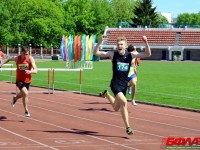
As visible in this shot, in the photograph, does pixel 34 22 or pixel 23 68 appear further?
pixel 34 22

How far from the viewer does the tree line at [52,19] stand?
9362 cm

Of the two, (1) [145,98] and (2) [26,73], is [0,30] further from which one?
(2) [26,73]

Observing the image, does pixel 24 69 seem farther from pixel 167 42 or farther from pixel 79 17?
pixel 79 17

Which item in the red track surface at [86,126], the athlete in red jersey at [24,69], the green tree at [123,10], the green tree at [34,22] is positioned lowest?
the red track surface at [86,126]

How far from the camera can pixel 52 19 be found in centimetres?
9894

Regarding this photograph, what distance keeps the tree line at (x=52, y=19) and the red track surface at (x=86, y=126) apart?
243ft

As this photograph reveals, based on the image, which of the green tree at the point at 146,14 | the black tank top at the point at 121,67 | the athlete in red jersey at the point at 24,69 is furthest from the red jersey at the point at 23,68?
the green tree at the point at 146,14

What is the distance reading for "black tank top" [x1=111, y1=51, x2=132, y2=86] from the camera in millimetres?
11922

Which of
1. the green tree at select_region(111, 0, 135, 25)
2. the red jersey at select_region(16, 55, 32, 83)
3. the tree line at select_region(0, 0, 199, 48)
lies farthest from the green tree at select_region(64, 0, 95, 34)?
the red jersey at select_region(16, 55, 32, 83)

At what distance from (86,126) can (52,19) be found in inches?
3402

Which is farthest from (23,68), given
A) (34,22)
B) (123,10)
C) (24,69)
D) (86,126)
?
(123,10)

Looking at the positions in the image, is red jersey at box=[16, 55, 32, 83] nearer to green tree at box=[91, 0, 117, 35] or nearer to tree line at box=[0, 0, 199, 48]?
tree line at box=[0, 0, 199, 48]

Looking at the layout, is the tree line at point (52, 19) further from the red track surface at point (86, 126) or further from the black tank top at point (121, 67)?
the black tank top at point (121, 67)

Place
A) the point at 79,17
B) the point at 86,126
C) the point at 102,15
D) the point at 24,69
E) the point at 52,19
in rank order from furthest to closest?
the point at 102,15 → the point at 79,17 → the point at 52,19 → the point at 24,69 → the point at 86,126
